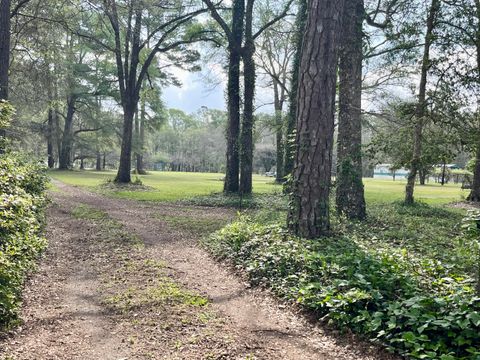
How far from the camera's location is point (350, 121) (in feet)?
29.2

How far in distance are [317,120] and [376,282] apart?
314 cm

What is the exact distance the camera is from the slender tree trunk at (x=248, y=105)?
1542 cm

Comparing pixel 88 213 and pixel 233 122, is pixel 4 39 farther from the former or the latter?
pixel 233 122

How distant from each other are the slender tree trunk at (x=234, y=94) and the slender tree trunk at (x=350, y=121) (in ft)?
22.6

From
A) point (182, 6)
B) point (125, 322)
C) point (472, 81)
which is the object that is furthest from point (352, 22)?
point (182, 6)

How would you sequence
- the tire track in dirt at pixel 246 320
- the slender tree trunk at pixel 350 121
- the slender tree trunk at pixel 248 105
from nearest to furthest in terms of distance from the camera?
the tire track in dirt at pixel 246 320
the slender tree trunk at pixel 350 121
the slender tree trunk at pixel 248 105

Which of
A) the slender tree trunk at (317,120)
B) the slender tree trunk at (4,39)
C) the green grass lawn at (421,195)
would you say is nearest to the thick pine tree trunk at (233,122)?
the green grass lawn at (421,195)

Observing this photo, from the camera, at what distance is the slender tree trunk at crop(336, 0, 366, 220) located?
879 cm

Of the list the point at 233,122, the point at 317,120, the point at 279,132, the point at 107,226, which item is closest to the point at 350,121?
the point at 317,120

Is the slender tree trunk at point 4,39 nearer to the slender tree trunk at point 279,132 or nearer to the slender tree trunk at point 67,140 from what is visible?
the slender tree trunk at point 279,132

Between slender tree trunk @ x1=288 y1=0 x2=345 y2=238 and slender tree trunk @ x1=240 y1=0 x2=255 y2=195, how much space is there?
9136 millimetres

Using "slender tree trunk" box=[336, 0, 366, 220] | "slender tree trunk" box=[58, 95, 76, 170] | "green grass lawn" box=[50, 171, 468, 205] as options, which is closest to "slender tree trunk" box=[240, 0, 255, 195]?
"green grass lawn" box=[50, 171, 468, 205]

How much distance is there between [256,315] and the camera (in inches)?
160

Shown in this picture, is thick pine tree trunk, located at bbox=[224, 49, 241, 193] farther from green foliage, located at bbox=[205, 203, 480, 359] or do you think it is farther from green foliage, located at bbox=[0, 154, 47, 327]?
green foliage, located at bbox=[0, 154, 47, 327]
